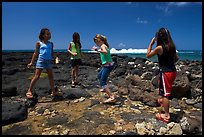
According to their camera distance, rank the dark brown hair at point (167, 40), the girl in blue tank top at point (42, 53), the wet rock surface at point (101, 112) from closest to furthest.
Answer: the wet rock surface at point (101, 112), the dark brown hair at point (167, 40), the girl in blue tank top at point (42, 53)

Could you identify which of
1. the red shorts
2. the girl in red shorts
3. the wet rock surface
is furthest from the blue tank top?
the red shorts

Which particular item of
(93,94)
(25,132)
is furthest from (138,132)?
(93,94)

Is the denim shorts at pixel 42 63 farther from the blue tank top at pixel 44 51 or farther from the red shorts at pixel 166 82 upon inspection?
the red shorts at pixel 166 82

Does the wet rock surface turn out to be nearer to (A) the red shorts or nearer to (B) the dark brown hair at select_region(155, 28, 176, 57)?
(A) the red shorts

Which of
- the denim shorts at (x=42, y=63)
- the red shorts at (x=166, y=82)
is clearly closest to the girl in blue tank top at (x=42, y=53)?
the denim shorts at (x=42, y=63)

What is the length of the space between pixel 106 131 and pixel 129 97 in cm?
244

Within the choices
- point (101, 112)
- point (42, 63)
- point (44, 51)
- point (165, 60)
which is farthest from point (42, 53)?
point (165, 60)

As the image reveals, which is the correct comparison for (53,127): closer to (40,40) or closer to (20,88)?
(40,40)

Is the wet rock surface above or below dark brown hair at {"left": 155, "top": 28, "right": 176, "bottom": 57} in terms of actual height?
below

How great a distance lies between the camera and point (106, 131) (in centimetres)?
388

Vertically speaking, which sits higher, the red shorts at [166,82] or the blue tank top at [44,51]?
the blue tank top at [44,51]

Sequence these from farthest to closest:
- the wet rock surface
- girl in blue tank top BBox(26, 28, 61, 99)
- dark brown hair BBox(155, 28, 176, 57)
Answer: girl in blue tank top BBox(26, 28, 61, 99) < dark brown hair BBox(155, 28, 176, 57) < the wet rock surface

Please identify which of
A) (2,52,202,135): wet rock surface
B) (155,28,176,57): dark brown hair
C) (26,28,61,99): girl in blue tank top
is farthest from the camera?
(26,28,61,99): girl in blue tank top

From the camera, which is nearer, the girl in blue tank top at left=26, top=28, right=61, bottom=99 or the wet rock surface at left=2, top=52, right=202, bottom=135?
the wet rock surface at left=2, top=52, right=202, bottom=135
